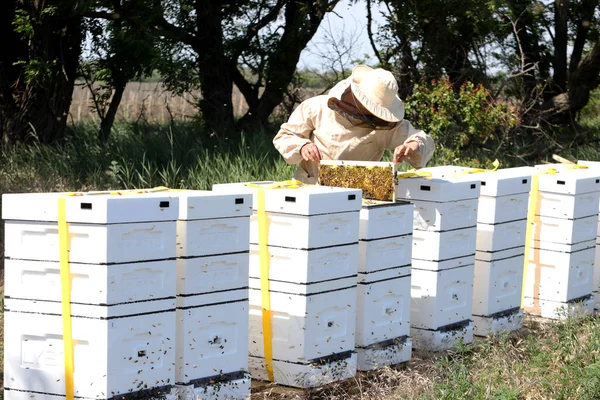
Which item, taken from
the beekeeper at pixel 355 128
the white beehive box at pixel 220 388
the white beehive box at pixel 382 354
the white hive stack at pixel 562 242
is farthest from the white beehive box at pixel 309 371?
the white hive stack at pixel 562 242

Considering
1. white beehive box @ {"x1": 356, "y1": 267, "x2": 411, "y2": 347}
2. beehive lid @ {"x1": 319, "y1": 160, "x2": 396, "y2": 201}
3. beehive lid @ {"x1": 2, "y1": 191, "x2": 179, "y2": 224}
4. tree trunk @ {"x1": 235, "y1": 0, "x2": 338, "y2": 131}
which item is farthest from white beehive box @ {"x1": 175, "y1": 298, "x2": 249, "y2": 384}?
tree trunk @ {"x1": 235, "y1": 0, "x2": 338, "y2": 131}

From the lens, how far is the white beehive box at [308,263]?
479 cm

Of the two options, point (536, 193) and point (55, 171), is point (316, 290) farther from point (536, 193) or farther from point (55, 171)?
point (55, 171)

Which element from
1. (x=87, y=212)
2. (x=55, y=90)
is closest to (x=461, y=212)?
(x=87, y=212)

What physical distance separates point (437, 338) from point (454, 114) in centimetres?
750

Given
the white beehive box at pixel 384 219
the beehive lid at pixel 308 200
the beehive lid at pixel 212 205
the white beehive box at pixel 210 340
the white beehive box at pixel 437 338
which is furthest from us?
the white beehive box at pixel 437 338

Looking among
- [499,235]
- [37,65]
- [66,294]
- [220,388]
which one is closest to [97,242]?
[66,294]

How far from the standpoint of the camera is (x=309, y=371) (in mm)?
4906

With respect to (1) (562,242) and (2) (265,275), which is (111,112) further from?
(2) (265,275)

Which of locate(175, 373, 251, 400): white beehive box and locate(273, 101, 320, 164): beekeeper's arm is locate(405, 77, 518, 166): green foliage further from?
locate(175, 373, 251, 400): white beehive box

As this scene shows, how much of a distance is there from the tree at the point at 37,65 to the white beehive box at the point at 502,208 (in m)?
5.95

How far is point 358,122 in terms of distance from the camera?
5.82 metres

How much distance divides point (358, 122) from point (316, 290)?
1.40 m

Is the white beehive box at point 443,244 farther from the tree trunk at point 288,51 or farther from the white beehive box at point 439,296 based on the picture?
the tree trunk at point 288,51
